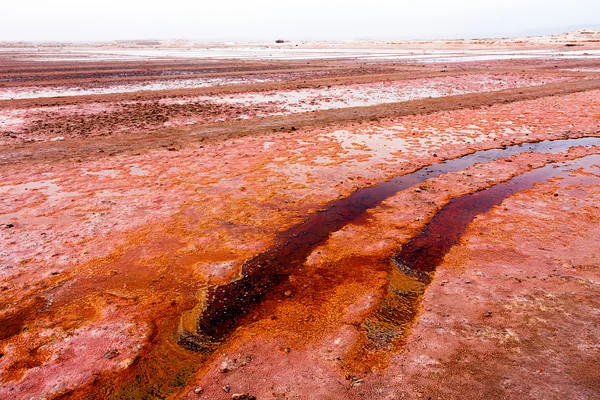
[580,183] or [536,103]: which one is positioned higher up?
[536,103]

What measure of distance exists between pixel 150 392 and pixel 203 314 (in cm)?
167

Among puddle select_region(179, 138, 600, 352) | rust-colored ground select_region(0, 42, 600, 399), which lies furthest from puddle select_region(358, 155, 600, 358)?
puddle select_region(179, 138, 600, 352)

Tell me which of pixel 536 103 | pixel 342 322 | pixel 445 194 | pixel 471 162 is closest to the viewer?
pixel 342 322

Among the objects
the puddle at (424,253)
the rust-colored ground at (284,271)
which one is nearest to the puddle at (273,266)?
the rust-colored ground at (284,271)

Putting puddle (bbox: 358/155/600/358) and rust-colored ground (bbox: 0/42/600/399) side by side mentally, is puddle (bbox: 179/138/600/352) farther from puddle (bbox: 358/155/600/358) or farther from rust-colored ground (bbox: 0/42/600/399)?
puddle (bbox: 358/155/600/358)

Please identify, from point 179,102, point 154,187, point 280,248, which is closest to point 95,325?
point 280,248

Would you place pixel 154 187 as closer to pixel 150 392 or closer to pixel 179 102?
pixel 150 392

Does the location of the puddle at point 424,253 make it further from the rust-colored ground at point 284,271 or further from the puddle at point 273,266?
the puddle at point 273,266

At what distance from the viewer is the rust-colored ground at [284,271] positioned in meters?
5.39

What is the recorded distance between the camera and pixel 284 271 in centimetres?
797

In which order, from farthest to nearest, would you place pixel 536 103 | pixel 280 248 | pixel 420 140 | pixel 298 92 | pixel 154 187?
pixel 298 92
pixel 536 103
pixel 420 140
pixel 154 187
pixel 280 248

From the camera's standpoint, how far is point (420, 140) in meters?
17.5

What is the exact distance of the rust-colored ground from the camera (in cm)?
539

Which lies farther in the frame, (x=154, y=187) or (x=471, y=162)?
(x=471, y=162)
